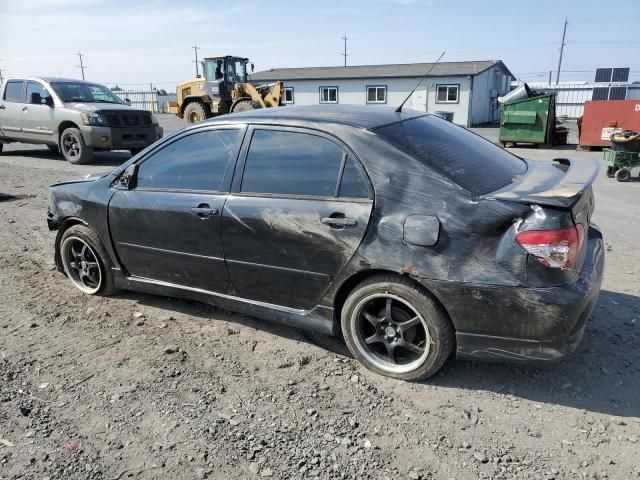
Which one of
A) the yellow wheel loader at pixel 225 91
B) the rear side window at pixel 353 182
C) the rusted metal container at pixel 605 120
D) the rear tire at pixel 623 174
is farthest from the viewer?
the yellow wheel loader at pixel 225 91

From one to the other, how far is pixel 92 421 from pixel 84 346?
38.2 inches

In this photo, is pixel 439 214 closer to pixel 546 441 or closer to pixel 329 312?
pixel 329 312

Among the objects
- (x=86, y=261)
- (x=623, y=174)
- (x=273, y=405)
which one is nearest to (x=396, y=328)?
(x=273, y=405)

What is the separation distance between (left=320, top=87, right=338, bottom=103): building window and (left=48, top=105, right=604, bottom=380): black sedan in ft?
109

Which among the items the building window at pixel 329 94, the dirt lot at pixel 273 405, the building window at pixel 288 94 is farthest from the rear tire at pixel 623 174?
the building window at pixel 288 94

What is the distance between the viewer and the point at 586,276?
2801mm

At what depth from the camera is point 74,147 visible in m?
12.2

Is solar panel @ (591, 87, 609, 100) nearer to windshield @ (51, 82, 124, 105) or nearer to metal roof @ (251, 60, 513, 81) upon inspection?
metal roof @ (251, 60, 513, 81)

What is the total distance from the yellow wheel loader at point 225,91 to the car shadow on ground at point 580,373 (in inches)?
732

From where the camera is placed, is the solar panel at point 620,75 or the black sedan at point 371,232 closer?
the black sedan at point 371,232

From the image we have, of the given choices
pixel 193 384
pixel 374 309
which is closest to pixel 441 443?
pixel 374 309

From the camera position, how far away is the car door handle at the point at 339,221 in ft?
9.89

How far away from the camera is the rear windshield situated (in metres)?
2.97

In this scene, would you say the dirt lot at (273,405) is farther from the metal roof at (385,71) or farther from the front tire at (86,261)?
the metal roof at (385,71)
